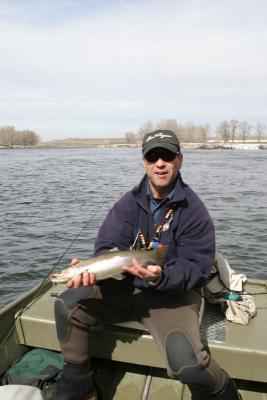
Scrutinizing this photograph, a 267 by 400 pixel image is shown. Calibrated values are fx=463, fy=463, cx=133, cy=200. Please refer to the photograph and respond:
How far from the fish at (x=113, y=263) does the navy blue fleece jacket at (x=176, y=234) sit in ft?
0.47

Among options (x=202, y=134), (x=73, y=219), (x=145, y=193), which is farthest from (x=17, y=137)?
(x=145, y=193)

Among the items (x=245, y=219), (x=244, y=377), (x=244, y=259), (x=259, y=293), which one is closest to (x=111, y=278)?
(x=244, y=377)

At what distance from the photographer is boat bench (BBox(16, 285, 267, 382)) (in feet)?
11.1

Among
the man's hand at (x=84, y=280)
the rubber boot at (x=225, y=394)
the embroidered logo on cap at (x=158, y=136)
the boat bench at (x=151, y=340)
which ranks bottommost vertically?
the rubber boot at (x=225, y=394)

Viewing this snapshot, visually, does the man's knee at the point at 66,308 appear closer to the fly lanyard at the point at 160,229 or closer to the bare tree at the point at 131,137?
the fly lanyard at the point at 160,229

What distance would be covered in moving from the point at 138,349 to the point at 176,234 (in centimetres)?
93

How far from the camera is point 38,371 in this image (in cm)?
379

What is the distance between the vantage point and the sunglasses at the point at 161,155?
12.0ft

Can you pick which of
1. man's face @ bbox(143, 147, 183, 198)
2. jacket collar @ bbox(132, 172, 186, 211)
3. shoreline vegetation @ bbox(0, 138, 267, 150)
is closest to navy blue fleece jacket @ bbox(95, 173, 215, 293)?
jacket collar @ bbox(132, 172, 186, 211)

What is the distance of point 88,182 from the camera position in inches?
A: 990

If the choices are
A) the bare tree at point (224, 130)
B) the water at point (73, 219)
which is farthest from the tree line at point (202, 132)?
the water at point (73, 219)

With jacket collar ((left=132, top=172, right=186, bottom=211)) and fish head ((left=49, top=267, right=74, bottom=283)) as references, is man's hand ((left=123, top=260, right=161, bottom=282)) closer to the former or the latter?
fish head ((left=49, top=267, right=74, bottom=283))

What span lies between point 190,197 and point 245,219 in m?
11.5

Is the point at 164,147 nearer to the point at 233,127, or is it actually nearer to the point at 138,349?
the point at 138,349
